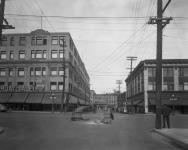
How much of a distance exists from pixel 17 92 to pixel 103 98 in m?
125

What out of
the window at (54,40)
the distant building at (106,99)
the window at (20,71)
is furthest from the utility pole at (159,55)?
the distant building at (106,99)

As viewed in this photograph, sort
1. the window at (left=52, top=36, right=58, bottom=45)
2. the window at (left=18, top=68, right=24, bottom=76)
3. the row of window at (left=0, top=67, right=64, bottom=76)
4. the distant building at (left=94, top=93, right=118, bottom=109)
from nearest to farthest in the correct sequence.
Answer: the row of window at (left=0, top=67, right=64, bottom=76) < the window at (left=52, top=36, right=58, bottom=45) < the window at (left=18, top=68, right=24, bottom=76) < the distant building at (left=94, top=93, right=118, bottom=109)

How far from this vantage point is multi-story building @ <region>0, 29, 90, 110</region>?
6331 centimetres

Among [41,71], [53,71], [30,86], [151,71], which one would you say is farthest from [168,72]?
[30,86]

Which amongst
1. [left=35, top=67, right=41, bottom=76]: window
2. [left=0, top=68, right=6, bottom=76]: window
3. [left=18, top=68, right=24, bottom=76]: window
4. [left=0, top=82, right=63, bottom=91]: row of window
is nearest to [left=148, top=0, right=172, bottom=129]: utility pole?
[left=0, top=82, right=63, bottom=91]: row of window

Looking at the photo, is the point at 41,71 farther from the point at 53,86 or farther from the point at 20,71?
the point at 20,71

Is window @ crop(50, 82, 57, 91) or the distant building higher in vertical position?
window @ crop(50, 82, 57, 91)

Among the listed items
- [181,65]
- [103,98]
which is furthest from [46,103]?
[103,98]

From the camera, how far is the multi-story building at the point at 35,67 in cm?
6331

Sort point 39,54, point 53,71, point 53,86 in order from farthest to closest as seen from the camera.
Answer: point 39,54
point 53,71
point 53,86

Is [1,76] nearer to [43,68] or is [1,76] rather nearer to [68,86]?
[43,68]

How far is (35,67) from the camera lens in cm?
6556

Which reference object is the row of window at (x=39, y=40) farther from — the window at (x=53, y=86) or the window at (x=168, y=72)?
the window at (x=168, y=72)

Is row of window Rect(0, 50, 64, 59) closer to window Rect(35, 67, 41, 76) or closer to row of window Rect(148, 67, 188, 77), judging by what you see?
window Rect(35, 67, 41, 76)
